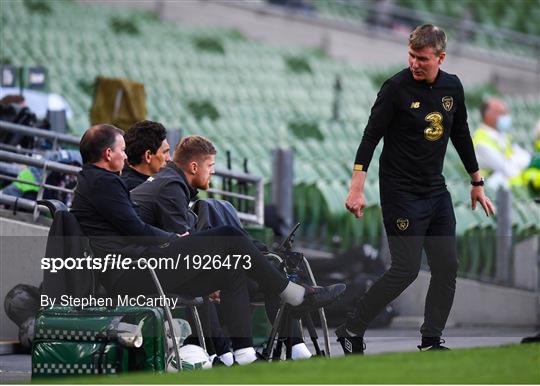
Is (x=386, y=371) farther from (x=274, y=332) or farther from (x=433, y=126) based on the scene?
(x=433, y=126)

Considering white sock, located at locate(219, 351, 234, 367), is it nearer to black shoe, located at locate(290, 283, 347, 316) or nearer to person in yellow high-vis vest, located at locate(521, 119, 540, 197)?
black shoe, located at locate(290, 283, 347, 316)

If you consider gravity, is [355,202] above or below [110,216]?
above

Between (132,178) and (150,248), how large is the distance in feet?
3.37

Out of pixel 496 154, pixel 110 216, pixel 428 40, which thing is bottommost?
pixel 110 216

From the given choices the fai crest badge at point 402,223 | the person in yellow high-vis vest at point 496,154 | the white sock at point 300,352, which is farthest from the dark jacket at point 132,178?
the person in yellow high-vis vest at point 496,154

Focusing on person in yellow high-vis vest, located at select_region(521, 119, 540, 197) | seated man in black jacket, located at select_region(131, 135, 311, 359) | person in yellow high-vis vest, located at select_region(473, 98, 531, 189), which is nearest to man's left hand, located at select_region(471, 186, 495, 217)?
seated man in black jacket, located at select_region(131, 135, 311, 359)

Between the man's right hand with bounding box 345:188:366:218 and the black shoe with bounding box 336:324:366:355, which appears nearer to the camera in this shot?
the man's right hand with bounding box 345:188:366:218

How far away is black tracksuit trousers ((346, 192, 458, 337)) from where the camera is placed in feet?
29.5

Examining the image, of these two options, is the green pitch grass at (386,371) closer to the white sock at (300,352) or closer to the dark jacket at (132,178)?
the white sock at (300,352)

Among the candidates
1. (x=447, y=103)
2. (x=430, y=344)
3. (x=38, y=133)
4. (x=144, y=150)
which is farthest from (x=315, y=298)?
(x=38, y=133)

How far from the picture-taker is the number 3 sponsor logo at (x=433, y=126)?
9047mm

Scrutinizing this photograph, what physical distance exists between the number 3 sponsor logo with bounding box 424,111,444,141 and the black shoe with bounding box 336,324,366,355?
113 centimetres

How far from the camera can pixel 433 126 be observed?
29.7ft

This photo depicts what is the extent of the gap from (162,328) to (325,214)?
635cm
